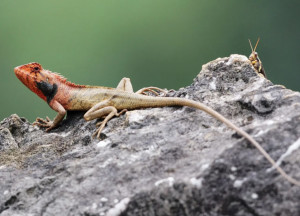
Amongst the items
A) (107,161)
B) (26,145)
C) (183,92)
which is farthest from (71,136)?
(183,92)

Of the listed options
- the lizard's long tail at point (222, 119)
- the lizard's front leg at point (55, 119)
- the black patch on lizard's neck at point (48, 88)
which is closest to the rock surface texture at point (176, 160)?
the lizard's long tail at point (222, 119)

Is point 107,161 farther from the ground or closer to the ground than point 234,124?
closer to the ground

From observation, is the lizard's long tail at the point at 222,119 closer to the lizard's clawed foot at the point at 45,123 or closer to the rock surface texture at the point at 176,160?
the rock surface texture at the point at 176,160

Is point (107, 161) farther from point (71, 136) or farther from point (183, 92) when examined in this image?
point (183, 92)

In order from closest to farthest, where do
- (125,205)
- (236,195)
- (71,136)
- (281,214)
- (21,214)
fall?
1. (281,214)
2. (236,195)
3. (125,205)
4. (21,214)
5. (71,136)

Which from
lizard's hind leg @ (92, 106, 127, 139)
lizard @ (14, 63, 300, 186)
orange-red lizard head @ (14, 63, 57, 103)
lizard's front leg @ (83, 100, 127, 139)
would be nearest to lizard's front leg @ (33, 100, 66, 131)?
lizard @ (14, 63, 300, 186)

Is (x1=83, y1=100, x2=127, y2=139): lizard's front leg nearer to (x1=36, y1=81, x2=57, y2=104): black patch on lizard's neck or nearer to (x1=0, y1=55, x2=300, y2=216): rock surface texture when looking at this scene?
(x1=0, y1=55, x2=300, y2=216): rock surface texture

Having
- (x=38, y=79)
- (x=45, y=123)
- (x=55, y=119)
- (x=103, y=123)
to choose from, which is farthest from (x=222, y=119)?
(x=38, y=79)
